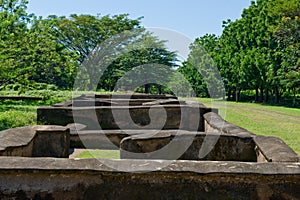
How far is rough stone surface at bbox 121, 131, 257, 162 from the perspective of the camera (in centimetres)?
487

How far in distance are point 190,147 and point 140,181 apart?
6.73ft

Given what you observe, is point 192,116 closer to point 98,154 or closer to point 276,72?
point 98,154

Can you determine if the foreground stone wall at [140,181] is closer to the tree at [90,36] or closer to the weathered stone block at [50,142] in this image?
the weathered stone block at [50,142]

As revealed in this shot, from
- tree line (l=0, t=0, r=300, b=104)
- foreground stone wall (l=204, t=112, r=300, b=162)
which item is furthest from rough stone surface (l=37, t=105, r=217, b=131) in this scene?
tree line (l=0, t=0, r=300, b=104)

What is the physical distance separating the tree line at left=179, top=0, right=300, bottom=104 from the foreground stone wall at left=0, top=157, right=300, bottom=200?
22.4 m

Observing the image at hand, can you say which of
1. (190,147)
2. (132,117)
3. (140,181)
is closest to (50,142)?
(190,147)

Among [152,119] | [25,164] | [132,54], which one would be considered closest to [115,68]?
[132,54]

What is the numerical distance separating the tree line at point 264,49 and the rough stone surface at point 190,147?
20.7m

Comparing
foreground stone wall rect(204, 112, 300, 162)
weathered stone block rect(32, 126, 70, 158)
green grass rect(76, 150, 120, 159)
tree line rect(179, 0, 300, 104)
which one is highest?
tree line rect(179, 0, 300, 104)

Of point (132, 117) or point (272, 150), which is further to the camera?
point (132, 117)

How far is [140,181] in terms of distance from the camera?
3098mm

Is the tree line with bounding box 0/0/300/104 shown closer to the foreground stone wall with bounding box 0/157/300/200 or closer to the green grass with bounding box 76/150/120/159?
the green grass with bounding box 76/150/120/159

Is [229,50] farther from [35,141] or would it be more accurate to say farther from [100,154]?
[35,141]

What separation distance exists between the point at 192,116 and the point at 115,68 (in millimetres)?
25150
